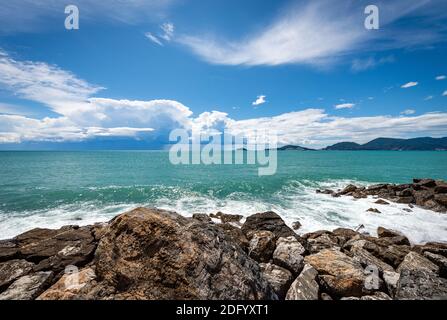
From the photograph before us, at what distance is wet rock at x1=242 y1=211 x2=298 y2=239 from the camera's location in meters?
11.3

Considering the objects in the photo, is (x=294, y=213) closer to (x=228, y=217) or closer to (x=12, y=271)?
(x=228, y=217)

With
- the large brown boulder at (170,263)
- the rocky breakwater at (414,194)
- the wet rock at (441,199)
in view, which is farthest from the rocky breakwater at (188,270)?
the wet rock at (441,199)

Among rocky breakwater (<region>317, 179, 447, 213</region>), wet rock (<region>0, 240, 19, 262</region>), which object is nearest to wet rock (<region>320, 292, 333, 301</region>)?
wet rock (<region>0, 240, 19, 262</region>)

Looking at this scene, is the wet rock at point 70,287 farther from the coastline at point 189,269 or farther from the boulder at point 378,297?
the boulder at point 378,297

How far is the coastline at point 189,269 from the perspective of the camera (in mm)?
4172

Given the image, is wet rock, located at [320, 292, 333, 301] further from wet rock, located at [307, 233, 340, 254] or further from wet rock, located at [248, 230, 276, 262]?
wet rock, located at [307, 233, 340, 254]

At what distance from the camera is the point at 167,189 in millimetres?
30703

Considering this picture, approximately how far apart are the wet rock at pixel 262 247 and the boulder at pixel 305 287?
1517mm

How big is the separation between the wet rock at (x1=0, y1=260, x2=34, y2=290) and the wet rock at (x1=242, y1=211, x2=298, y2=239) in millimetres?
8625

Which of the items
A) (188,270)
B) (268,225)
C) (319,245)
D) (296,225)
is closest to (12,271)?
(188,270)

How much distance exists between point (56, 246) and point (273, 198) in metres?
21.2

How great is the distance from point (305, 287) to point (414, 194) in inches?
1023

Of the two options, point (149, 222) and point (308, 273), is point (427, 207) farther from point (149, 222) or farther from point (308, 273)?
point (149, 222)
